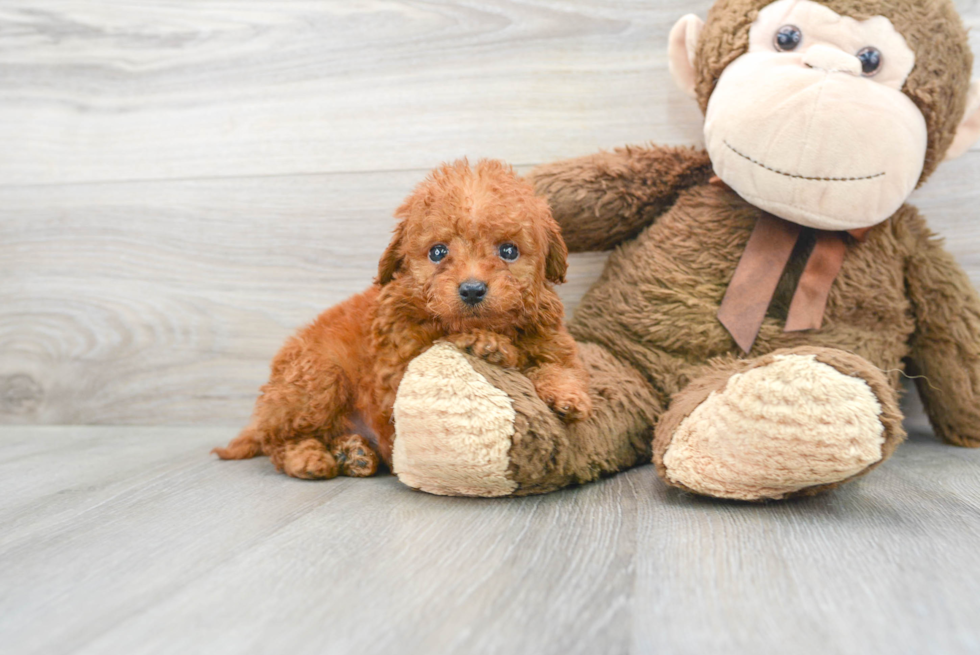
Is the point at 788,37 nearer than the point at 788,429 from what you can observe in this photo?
No

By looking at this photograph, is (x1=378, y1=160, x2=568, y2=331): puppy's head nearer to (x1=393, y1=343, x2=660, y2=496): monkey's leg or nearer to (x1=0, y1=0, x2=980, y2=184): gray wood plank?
(x1=393, y1=343, x2=660, y2=496): monkey's leg

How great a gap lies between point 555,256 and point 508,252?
0.26ft

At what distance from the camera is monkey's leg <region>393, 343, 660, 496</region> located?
772 millimetres

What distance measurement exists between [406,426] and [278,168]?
681 mm

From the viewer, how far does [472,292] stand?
76 cm

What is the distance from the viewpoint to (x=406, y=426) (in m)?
0.80

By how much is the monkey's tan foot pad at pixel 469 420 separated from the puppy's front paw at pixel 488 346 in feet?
0.03

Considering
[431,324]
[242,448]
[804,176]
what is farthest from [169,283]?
[804,176]

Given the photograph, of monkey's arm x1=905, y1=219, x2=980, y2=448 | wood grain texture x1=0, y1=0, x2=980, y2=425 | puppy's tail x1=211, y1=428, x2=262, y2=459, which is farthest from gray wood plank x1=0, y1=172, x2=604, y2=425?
monkey's arm x1=905, y1=219, x2=980, y2=448

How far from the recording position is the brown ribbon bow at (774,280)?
975 millimetres

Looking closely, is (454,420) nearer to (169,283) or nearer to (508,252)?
(508,252)

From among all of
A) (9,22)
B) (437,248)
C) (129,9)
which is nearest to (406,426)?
(437,248)

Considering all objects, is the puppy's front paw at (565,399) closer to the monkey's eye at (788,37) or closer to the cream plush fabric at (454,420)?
the cream plush fabric at (454,420)

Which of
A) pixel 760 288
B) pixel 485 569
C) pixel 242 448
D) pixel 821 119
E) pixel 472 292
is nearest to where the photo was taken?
pixel 485 569
